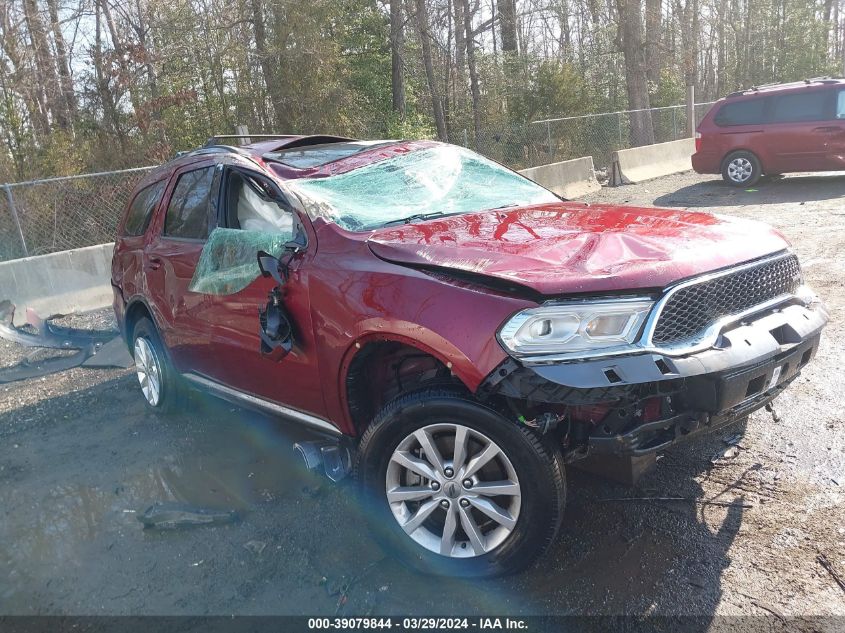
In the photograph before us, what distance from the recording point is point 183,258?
4539 mm

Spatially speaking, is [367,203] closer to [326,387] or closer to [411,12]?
[326,387]

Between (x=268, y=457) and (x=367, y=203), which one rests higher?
(x=367, y=203)

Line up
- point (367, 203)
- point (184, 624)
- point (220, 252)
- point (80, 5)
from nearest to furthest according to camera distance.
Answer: point (184, 624), point (367, 203), point (220, 252), point (80, 5)

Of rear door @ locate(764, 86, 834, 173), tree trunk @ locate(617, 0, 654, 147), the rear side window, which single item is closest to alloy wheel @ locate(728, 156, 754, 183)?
rear door @ locate(764, 86, 834, 173)

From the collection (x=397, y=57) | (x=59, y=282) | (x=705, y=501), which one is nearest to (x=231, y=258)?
(x=705, y=501)

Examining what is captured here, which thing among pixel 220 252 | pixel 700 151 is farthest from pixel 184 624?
pixel 700 151

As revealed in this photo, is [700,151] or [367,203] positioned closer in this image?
Result: [367,203]

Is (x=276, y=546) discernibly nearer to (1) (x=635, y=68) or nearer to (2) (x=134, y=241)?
(2) (x=134, y=241)

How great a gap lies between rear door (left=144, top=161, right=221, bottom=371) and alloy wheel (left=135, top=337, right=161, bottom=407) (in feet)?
1.34

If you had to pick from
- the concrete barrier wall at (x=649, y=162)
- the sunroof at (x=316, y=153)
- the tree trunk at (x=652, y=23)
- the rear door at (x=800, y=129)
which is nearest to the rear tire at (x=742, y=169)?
the rear door at (x=800, y=129)

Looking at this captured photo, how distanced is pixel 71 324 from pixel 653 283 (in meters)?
7.87

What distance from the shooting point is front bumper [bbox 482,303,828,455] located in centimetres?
251

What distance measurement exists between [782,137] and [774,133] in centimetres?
18

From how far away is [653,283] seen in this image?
2.64 m
